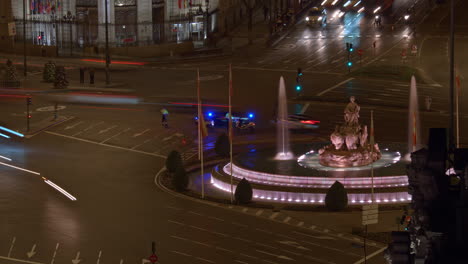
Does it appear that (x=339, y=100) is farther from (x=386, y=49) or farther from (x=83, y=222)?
(x=83, y=222)

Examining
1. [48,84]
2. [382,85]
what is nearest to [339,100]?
[382,85]

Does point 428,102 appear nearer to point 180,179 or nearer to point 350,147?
point 350,147

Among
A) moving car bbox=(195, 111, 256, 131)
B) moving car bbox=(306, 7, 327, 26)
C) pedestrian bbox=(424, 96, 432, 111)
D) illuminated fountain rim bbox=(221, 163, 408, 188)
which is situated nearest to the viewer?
illuminated fountain rim bbox=(221, 163, 408, 188)

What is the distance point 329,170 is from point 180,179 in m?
7.37

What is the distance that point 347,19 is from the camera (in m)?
123

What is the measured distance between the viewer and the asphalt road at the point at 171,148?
39312 mm

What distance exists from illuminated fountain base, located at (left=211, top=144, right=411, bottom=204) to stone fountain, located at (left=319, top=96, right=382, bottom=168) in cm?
41

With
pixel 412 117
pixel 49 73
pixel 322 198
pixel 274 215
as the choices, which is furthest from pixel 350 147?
pixel 49 73

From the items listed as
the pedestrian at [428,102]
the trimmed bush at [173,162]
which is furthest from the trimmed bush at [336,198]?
the pedestrian at [428,102]

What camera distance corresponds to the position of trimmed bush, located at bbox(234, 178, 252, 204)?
46.5m

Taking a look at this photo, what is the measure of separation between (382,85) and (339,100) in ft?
26.2

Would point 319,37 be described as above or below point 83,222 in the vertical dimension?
above

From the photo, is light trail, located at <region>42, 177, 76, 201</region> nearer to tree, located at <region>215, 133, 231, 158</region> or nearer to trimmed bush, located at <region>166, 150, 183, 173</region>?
trimmed bush, located at <region>166, 150, 183, 173</region>

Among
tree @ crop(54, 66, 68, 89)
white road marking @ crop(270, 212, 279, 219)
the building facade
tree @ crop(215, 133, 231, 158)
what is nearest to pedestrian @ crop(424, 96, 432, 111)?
tree @ crop(215, 133, 231, 158)
